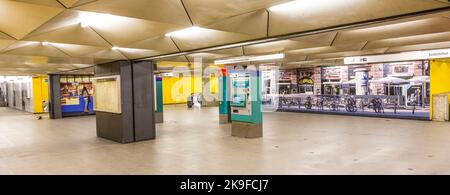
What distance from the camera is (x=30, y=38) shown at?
457 centimetres

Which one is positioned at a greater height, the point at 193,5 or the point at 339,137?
the point at 193,5

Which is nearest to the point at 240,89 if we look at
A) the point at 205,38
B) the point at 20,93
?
the point at 205,38

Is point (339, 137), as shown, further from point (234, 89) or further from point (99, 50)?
point (99, 50)

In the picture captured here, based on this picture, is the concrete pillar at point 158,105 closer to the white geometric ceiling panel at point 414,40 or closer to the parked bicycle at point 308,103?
the white geometric ceiling panel at point 414,40

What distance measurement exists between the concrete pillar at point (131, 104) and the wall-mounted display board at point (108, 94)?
0.03 meters

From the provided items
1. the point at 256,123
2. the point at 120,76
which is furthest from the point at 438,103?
the point at 120,76

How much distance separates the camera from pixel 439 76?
497 inches

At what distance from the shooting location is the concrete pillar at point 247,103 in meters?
8.36

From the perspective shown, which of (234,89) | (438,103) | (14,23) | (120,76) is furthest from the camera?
(438,103)

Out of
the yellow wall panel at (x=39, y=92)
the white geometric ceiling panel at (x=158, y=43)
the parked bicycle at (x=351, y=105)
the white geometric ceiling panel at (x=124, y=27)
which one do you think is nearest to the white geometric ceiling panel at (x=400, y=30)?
the white geometric ceiling panel at (x=158, y=43)

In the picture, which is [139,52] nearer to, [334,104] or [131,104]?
[131,104]

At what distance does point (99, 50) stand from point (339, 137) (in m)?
6.52

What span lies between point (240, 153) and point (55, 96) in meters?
13.2

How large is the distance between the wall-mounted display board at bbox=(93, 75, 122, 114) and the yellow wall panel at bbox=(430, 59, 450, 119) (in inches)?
466
